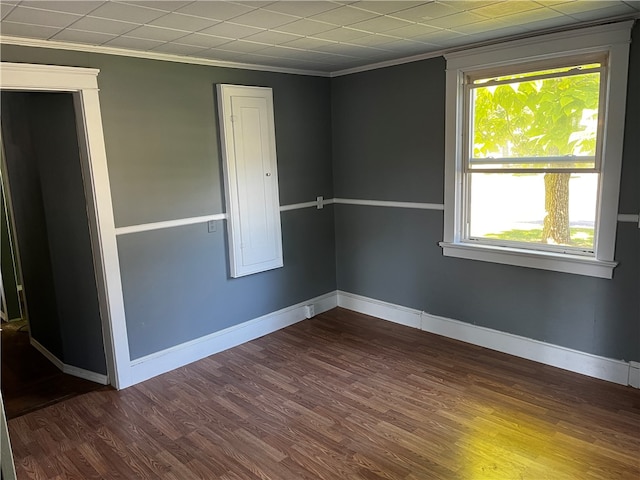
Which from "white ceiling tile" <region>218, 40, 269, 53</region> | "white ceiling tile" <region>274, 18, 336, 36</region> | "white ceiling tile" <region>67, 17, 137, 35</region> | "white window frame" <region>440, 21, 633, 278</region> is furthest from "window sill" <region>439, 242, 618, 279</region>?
"white ceiling tile" <region>67, 17, 137, 35</region>

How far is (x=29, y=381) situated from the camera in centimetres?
380

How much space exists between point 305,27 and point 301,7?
409 millimetres

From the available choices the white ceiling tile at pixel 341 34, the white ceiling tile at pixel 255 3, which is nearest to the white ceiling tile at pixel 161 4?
the white ceiling tile at pixel 255 3

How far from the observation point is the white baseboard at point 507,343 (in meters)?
3.21

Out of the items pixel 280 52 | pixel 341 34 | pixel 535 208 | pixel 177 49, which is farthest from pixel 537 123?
pixel 177 49

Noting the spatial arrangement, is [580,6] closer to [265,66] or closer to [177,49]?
[265,66]

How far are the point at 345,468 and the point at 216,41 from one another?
269 cm

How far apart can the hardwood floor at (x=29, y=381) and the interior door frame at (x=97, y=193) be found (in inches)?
14.8

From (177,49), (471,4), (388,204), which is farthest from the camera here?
(388,204)

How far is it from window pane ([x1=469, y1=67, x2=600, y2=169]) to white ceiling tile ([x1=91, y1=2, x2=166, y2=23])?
246 cm

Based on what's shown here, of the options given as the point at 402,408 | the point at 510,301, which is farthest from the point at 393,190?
the point at 402,408

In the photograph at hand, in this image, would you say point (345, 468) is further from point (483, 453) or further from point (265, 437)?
point (483, 453)

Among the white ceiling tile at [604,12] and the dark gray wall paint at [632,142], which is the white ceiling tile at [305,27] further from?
the dark gray wall paint at [632,142]

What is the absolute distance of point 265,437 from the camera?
278 cm
